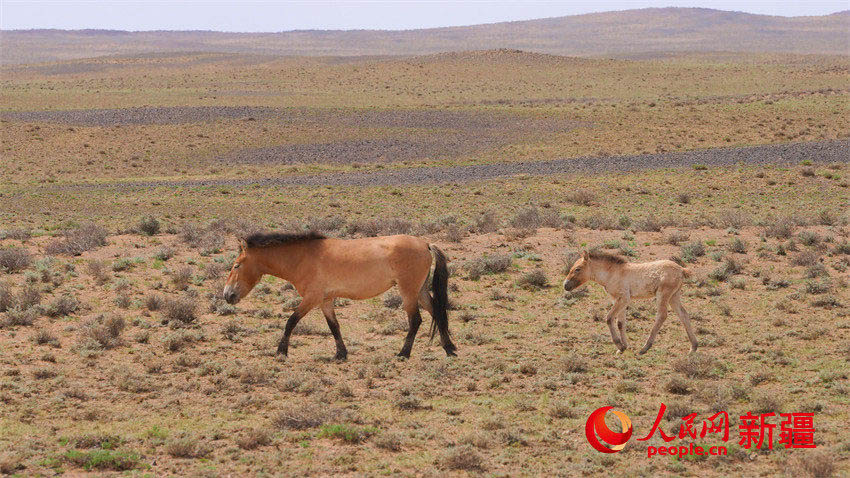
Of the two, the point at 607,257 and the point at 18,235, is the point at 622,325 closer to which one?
the point at 607,257

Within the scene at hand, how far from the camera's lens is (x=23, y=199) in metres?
34.6

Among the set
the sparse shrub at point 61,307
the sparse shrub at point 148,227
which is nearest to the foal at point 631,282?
the sparse shrub at point 61,307

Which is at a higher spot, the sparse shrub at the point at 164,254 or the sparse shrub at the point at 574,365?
the sparse shrub at the point at 574,365

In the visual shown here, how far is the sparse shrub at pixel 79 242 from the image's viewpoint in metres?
21.2

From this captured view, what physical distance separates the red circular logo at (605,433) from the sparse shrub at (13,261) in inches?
556

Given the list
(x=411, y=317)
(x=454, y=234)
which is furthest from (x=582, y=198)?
(x=411, y=317)

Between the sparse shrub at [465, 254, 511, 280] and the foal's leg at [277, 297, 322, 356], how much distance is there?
653cm

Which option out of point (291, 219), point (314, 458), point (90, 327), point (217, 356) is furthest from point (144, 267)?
point (314, 458)

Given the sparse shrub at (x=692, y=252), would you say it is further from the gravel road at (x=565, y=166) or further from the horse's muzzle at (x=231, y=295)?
the gravel road at (x=565, y=166)

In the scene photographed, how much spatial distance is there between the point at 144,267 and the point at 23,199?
59.3 ft

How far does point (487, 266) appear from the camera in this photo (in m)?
18.9

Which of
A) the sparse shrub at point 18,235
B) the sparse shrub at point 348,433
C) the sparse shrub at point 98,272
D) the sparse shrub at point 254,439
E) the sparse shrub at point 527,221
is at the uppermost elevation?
the sparse shrub at point 254,439

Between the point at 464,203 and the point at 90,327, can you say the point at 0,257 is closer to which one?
the point at 90,327

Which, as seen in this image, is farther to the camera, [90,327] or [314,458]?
[90,327]
